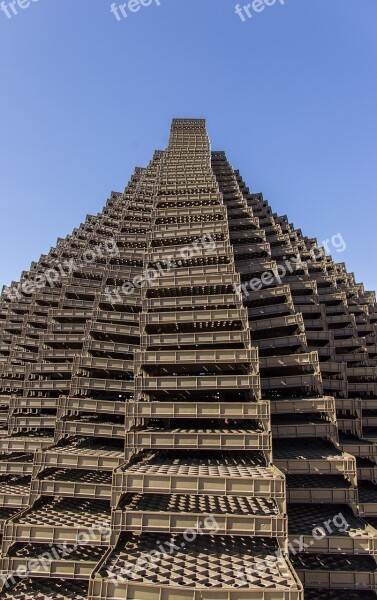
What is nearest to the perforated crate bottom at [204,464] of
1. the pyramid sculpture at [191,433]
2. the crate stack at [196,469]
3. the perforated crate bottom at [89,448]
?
the crate stack at [196,469]

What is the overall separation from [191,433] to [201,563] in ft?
17.0

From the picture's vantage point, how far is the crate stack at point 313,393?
15.1 m

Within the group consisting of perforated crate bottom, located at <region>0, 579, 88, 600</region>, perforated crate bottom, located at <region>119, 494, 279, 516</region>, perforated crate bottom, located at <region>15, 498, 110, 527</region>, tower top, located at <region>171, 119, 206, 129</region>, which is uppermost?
tower top, located at <region>171, 119, 206, 129</region>

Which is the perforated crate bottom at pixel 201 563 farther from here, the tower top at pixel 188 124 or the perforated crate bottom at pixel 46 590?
the tower top at pixel 188 124

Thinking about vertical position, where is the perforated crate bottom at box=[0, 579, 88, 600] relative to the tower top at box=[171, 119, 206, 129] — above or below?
below

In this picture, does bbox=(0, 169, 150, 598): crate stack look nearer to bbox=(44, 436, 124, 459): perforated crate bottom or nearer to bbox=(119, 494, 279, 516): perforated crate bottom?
bbox=(44, 436, 124, 459): perforated crate bottom

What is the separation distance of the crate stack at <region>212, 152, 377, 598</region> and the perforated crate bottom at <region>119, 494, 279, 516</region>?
2.00 m

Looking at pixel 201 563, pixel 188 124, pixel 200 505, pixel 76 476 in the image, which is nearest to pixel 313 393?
pixel 200 505

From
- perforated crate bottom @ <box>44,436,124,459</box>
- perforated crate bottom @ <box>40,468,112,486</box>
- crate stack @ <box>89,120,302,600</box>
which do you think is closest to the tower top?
crate stack @ <box>89,120,302,600</box>

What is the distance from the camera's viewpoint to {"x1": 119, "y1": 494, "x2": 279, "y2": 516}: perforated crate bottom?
48.7 feet

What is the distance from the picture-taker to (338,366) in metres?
26.1

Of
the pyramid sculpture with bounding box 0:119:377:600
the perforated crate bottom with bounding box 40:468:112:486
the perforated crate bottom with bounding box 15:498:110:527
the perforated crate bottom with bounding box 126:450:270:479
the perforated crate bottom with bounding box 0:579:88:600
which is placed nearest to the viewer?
the pyramid sculpture with bounding box 0:119:377:600

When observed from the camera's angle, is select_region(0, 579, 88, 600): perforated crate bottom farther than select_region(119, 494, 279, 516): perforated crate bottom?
No

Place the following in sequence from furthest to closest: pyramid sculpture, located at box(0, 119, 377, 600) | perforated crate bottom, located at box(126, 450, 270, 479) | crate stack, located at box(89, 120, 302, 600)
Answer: perforated crate bottom, located at box(126, 450, 270, 479) < pyramid sculpture, located at box(0, 119, 377, 600) < crate stack, located at box(89, 120, 302, 600)
